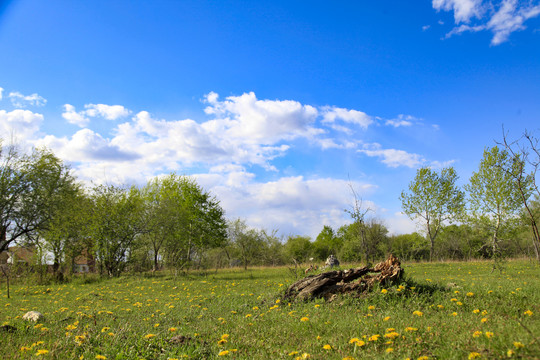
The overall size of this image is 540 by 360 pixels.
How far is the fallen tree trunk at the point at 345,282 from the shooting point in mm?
8141

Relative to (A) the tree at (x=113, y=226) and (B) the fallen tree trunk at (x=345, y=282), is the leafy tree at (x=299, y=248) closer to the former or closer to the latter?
(A) the tree at (x=113, y=226)

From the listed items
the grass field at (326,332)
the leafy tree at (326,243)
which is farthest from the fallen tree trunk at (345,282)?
the leafy tree at (326,243)

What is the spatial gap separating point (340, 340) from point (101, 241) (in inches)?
869

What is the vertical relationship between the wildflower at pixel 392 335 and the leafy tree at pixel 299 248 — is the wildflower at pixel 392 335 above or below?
above

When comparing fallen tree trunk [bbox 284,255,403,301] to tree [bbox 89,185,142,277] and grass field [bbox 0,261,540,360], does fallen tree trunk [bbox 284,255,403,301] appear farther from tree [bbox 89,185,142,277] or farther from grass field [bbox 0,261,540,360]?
tree [bbox 89,185,142,277]

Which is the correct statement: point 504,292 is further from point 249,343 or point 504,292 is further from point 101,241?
point 101,241

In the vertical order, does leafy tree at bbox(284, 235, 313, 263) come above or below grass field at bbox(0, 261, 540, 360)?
below

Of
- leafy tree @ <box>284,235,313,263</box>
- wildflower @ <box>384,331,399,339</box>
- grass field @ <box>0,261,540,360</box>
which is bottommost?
leafy tree @ <box>284,235,313,263</box>

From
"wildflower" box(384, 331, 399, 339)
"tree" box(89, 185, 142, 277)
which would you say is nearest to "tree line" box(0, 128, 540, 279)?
"tree" box(89, 185, 142, 277)

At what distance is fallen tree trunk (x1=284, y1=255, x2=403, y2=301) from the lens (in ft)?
26.7

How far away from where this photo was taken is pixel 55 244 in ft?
77.4

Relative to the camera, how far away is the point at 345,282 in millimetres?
8664

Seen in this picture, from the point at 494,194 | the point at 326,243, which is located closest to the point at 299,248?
the point at 326,243

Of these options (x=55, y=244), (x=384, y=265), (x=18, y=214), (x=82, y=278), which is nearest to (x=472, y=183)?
(x=384, y=265)
